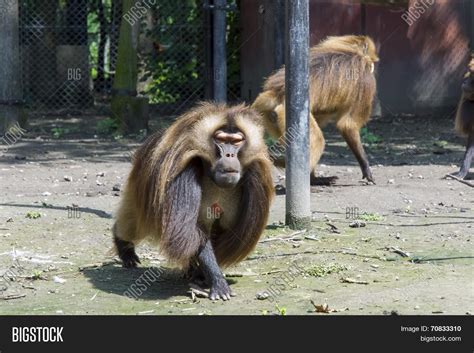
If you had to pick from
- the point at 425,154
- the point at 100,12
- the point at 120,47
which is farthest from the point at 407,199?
the point at 100,12

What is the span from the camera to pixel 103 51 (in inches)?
656

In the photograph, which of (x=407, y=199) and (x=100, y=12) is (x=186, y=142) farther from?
(x=100, y=12)

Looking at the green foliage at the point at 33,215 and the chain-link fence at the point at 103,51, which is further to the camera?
the chain-link fence at the point at 103,51

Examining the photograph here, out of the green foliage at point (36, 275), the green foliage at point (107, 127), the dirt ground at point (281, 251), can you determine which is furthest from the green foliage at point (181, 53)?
the green foliage at point (36, 275)

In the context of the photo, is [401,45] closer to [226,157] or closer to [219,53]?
[219,53]

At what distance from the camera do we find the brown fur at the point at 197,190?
6.27 metres

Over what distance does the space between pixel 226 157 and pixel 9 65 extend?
8035 millimetres

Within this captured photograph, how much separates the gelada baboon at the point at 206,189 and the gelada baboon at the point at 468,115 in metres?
5.07

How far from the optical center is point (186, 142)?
630 centimetres

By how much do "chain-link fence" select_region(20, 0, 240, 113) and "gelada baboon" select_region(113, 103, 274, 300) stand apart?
28.9 feet

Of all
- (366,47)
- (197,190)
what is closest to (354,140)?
(366,47)

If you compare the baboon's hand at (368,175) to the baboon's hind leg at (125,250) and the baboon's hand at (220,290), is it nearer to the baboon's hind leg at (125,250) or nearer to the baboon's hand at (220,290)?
the baboon's hind leg at (125,250)

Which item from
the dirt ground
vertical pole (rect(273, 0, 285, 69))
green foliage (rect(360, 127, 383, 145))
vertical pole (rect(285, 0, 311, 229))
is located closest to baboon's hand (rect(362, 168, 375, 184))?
the dirt ground

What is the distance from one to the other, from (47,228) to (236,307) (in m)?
2.79
